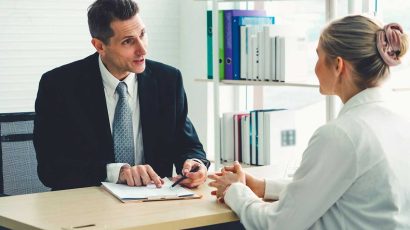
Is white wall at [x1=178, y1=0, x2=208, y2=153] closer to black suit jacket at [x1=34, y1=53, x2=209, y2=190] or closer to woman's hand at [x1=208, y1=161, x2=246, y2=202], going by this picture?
black suit jacket at [x1=34, y1=53, x2=209, y2=190]

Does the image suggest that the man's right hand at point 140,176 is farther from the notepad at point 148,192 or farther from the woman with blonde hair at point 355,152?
the woman with blonde hair at point 355,152

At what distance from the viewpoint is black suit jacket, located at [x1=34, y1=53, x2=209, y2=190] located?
8.70ft

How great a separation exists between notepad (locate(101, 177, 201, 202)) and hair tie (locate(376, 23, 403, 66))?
0.75 m

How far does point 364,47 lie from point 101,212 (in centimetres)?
88

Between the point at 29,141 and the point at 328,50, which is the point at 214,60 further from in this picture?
the point at 328,50

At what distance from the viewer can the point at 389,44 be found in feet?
6.42

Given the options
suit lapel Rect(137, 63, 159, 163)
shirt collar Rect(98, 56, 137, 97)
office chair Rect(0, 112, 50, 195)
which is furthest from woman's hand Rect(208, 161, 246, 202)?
office chair Rect(0, 112, 50, 195)

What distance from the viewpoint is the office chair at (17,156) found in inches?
114

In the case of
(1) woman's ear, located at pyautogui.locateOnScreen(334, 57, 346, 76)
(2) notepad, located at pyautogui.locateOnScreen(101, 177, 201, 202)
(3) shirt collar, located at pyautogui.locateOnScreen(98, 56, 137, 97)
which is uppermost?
(1) woman's ear, located at pyautogui.locateOnScreen(334, 57, 346, 76)

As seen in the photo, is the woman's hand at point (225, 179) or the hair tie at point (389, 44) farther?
the woman's hand at point (225, 179)

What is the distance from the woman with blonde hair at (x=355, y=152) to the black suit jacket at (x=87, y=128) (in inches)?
33.2

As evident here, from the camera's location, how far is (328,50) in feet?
6.53

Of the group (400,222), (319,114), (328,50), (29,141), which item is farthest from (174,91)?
(319,114)

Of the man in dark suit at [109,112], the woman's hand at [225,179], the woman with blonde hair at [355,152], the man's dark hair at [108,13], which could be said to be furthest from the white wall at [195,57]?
the woman with blonde hair at [355,152]
